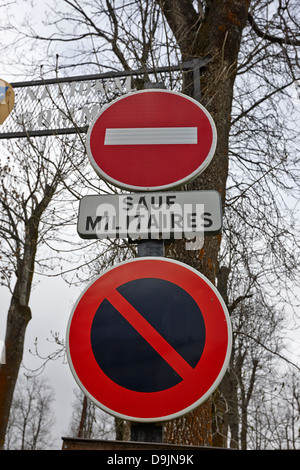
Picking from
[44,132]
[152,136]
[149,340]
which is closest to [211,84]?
[44,132]

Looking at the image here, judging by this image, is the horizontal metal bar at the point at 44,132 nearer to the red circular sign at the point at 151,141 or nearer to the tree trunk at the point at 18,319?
the red circular sign at the point at 151,141

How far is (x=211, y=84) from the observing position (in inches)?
133

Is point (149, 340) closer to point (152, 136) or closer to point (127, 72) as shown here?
point (152, 136)

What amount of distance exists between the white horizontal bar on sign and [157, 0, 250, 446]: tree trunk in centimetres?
109

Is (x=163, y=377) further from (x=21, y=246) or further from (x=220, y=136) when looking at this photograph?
(x=21, y=246)

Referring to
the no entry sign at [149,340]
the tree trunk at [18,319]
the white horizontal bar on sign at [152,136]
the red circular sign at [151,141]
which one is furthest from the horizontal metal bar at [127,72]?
the tree trunk at [18,319]

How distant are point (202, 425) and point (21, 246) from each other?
8.05 meters

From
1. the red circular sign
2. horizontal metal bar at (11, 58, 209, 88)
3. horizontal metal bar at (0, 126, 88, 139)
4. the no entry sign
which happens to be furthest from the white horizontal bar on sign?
horizontal metal bar at (0, 126, 88, 139)

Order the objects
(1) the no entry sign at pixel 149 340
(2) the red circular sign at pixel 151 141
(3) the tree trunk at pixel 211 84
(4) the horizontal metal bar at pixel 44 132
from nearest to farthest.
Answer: (1) the no entry sign at pixel 149 340, (2) the red circular sign at pixel 151 141, (3) the tree trunk at pixel 211 84, (4) the horizontal metal bar at pixel 44 132

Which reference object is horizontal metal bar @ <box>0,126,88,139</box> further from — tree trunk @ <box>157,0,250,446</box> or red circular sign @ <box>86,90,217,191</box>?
red circular sign @ <box>86,90,217,191</box>

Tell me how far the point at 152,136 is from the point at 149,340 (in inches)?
36.7

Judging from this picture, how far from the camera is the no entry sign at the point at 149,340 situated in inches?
50.1

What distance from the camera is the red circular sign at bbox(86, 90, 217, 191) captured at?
1.75m
